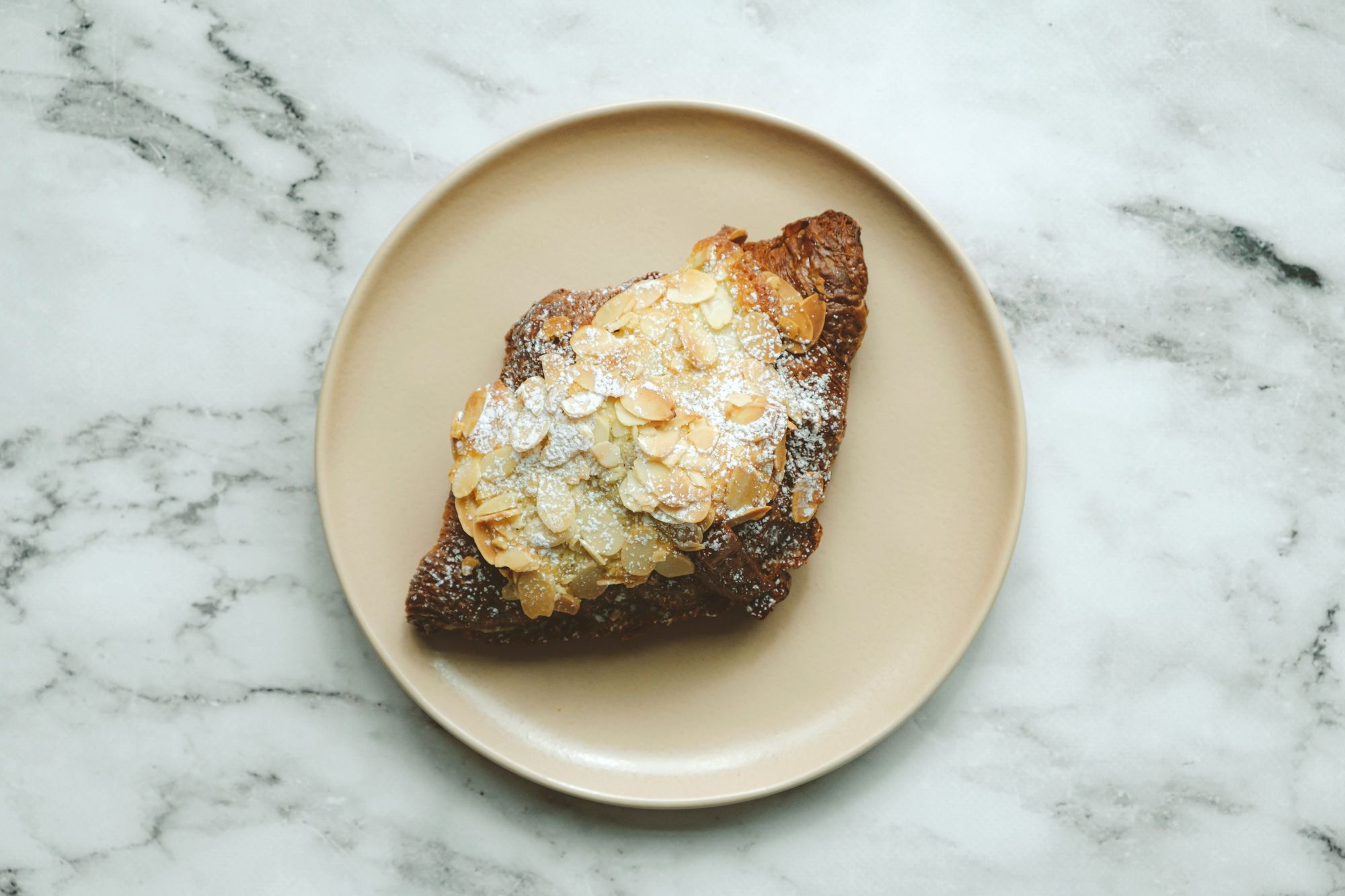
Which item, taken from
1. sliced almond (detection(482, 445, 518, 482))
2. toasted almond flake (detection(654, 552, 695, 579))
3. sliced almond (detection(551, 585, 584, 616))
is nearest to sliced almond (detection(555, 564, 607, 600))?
sliced almond (detection(551, 585, 584, 616))

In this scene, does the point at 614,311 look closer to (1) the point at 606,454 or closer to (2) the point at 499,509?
(1) the point at 606,454

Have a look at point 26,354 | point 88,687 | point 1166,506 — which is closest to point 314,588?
point 88,687

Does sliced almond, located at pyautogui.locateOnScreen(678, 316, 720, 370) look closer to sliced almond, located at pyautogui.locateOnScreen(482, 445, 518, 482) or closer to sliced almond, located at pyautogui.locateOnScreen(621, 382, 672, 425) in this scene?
sliced almond, located at pyautogui.locateOnScreen(621, 382, 672, 425)

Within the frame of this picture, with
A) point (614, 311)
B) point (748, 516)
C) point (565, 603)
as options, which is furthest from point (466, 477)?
point (748, 516)

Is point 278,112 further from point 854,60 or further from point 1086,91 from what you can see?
point 1086,91

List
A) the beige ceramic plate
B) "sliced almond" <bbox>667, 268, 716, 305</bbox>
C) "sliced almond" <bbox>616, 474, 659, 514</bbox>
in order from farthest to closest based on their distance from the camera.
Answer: the beige ceramic plate, "sliced almond" <bbox>667, 268, 716, 305</bbox>, "sliced almond" <bbox>616, 474, 659, 514</bbox>

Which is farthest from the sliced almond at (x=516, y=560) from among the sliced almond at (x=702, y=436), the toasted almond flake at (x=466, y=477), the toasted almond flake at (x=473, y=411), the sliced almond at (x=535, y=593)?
A: the sliced almond at (x=702, y=436)

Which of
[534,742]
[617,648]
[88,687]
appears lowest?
[88,687]
